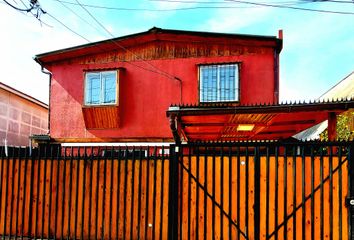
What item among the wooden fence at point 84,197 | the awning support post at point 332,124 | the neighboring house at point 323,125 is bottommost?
the wooden fence at point 84,197

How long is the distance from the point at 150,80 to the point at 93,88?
2.60 metres

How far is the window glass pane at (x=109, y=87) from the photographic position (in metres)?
15.9

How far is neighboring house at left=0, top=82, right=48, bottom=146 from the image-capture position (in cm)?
1947

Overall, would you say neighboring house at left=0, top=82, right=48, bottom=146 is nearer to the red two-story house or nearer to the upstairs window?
the red two-story house

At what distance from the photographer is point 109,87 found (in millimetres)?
15961

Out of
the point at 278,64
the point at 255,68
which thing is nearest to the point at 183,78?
the point at 255,68

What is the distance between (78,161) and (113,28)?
8.93 m

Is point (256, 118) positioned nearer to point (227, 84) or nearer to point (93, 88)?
point (227, 84)

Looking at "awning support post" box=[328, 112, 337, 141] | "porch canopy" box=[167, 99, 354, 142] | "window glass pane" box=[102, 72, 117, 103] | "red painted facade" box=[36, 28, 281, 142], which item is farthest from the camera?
"window glass pane" box=[102, 72, 117, 103]

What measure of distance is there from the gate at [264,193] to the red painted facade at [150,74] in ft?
26.0

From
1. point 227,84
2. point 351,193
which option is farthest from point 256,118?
point 227,84

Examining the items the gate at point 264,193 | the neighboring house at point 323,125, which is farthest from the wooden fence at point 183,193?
the neighboring house at point 323,125

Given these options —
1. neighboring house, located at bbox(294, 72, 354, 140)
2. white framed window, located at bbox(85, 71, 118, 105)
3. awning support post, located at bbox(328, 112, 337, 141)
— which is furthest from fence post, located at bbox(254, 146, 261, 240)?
white framed window, located at bbox(85, 71, 118, 105)

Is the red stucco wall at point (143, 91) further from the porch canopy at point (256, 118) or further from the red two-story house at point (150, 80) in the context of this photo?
the porch canopy at point (256, 118)
